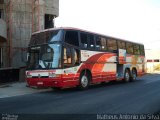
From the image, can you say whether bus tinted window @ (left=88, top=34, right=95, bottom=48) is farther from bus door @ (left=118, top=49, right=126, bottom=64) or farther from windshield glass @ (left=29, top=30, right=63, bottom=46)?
bus door @ (left=118, top=49, right=126, bottom=64)

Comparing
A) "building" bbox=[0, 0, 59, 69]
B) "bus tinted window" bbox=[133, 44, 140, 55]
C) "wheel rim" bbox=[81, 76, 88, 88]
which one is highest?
"building" bbox=[0, 0, 59, 69]

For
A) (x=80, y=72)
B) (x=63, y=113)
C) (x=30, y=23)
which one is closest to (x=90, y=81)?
(x=80, y=72)

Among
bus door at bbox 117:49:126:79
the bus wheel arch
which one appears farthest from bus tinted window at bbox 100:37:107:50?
the bus wheel arch

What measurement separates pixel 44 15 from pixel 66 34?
1326 cm

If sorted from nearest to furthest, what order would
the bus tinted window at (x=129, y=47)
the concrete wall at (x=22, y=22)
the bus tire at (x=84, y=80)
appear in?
1. the bus tire at (x=84, y=80)
2. the bus tinted window at (x=129, y=47)
3. the concrete wall at (x=22, y=22)

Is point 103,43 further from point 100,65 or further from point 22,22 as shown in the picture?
point 22,22

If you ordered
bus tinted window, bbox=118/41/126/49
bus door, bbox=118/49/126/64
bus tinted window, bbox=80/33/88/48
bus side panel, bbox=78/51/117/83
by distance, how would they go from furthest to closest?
1. bus tinted window, bbox=118/41/126/49
2. bus door, bbox=118/49/126/64
3. bus side panel, bbox=78/51/117/83
4. bus tinted window, bbox=80/33/88/48

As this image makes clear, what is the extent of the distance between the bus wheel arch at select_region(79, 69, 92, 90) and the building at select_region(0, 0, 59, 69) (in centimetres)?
859

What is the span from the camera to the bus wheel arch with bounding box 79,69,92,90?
1761 centimetres

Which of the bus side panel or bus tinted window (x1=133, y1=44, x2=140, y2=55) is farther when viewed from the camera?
bus tinted window (x1=133, y1=44, x2=140, y2=55)

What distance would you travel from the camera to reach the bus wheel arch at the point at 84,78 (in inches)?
693

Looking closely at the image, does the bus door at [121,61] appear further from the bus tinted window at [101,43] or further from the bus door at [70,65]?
the bus door at [70,65]

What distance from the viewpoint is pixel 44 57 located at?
16.6 m

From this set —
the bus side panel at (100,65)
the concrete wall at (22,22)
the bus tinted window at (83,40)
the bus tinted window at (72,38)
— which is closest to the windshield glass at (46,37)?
the bus tinted window at (72,38)
